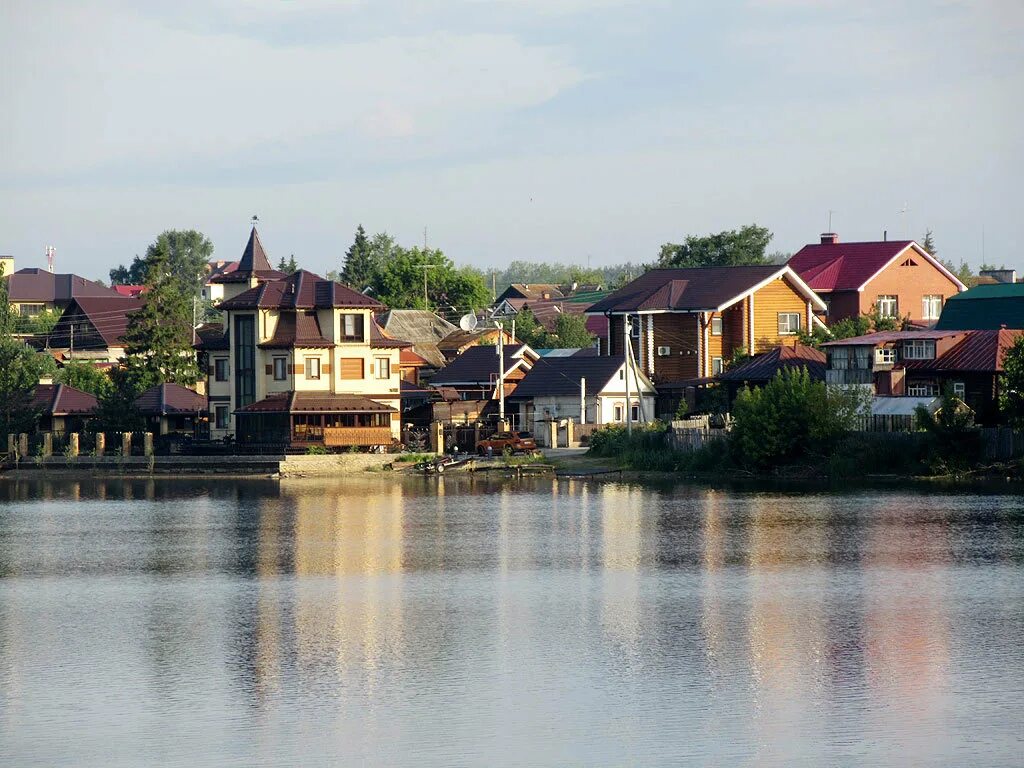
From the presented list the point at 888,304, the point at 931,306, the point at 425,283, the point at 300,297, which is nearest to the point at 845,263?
the point at 888,304

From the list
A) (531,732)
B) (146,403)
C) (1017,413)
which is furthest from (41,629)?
(146,403)

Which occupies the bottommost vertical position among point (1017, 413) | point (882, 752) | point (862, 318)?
point (882, 752)

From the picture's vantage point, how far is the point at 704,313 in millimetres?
92125

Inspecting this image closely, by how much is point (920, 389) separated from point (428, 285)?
7138cm

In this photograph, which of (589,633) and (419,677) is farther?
(589,633)

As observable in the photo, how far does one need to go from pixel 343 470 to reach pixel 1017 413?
3430cm

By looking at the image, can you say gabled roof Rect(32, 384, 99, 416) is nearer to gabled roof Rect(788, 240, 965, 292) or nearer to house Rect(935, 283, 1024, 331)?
gabled roof Rect(788, 240, 965, 292)

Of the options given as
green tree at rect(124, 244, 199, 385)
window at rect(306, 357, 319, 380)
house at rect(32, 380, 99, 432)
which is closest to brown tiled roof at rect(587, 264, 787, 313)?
window at rect(306, 357, 319, 380)

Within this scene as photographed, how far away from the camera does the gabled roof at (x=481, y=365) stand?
3844 inches

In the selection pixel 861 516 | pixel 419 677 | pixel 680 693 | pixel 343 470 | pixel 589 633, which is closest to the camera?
pixel 680 693

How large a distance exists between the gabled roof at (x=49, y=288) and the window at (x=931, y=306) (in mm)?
97552

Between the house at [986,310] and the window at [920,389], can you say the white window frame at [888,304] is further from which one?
the window at [920,389]

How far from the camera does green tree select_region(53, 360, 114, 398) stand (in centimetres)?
10094

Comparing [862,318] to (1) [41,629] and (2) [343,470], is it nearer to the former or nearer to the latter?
(2) [343,470]
